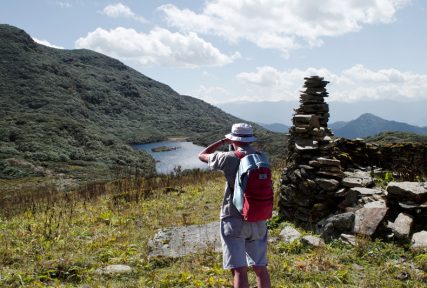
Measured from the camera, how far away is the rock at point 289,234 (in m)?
8.42

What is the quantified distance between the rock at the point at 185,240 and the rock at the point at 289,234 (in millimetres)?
1375

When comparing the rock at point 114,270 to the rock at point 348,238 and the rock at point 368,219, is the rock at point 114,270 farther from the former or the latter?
the rock at point 368,219

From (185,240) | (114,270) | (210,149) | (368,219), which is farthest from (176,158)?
(210,149)

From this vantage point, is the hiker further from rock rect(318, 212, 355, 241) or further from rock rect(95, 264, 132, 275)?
rock rect(318, 212, 355, 241)

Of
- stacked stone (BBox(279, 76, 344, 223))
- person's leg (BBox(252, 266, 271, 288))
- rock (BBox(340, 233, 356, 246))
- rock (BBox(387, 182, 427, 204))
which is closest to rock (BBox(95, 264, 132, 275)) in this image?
person's leg (BBox(252, 266, 271, 288))

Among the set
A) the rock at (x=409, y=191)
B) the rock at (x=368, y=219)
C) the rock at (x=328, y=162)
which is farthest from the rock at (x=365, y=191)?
the rock at (x=368, y=219)

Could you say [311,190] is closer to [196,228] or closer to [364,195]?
[364,195]

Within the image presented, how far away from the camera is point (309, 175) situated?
962 centimetres

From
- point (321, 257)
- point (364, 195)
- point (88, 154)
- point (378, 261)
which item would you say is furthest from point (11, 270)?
point (88, 154)

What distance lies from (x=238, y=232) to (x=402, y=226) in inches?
171

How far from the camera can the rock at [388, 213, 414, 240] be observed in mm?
7504

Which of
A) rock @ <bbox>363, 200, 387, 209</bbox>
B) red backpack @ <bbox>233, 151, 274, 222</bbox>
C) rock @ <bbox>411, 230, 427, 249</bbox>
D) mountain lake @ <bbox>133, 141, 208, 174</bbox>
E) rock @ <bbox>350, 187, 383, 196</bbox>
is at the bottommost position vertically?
mountain lake @ <bbox>133, 141, 208, 174</bbox>

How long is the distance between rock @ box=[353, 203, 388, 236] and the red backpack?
3.83 meters

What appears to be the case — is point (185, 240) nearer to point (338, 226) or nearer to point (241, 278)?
point (338, 226)
